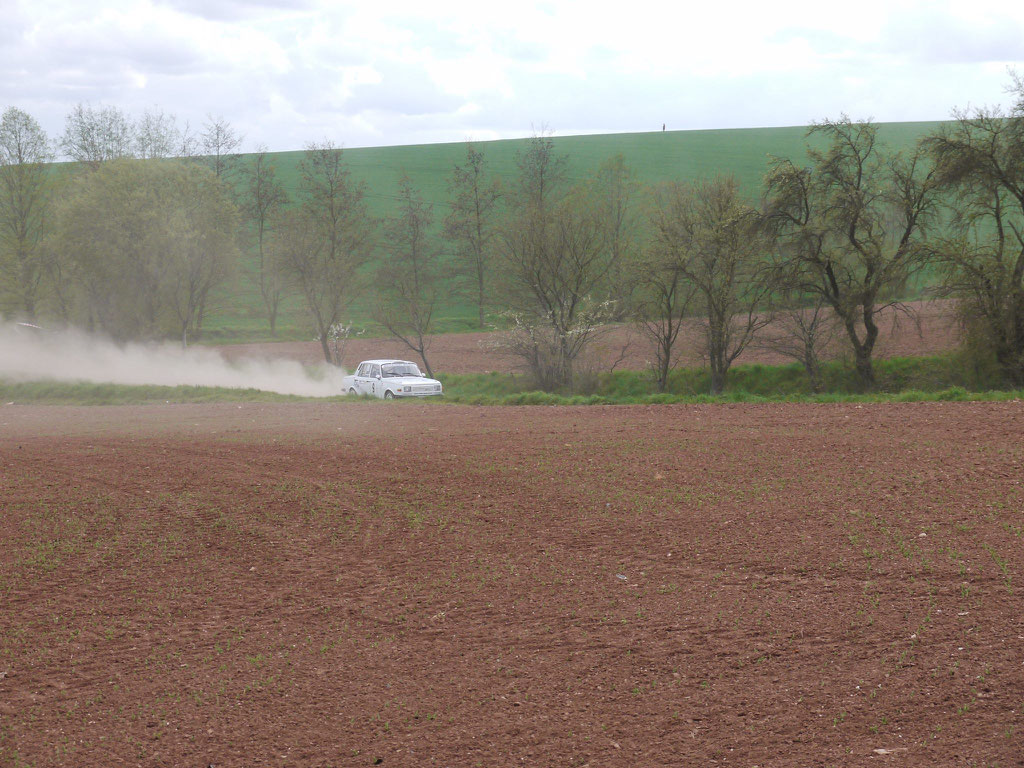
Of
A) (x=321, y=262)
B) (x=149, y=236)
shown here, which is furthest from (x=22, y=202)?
(x=321, y=262)

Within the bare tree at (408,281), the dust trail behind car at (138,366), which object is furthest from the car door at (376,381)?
the bare tree at (408,281)

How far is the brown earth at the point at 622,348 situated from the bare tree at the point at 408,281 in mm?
3275

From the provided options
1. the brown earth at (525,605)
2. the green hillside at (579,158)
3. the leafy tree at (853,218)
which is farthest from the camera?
the green hillside at (579,158)

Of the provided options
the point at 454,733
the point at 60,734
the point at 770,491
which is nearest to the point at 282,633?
the point at 60,734

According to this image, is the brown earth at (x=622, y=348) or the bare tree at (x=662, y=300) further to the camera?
the brown earth at (x=622, y=348)

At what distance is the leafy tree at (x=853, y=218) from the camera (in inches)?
1107

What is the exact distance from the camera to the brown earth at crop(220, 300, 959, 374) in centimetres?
3111

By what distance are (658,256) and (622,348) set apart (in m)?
7.17

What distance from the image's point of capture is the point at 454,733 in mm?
5688

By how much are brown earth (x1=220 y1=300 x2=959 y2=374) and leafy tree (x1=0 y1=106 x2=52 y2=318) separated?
11.8 metres

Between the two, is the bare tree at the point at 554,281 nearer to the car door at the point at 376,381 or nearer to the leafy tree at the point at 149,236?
the car door at the point at 376,381

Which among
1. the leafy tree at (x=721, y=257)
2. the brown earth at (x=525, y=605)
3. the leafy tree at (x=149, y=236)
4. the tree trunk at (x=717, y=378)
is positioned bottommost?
the brown earth at (x=525, y=605)

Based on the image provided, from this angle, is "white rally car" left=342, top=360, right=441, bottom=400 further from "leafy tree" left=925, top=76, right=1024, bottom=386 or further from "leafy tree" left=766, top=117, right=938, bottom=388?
→ "leafy tree" left=925, top=76, right=1024, bottom=386

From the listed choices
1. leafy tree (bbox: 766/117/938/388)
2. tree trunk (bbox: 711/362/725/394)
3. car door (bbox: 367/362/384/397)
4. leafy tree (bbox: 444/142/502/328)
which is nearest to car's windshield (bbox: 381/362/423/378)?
car door (bbox: 367/362/384/397)
